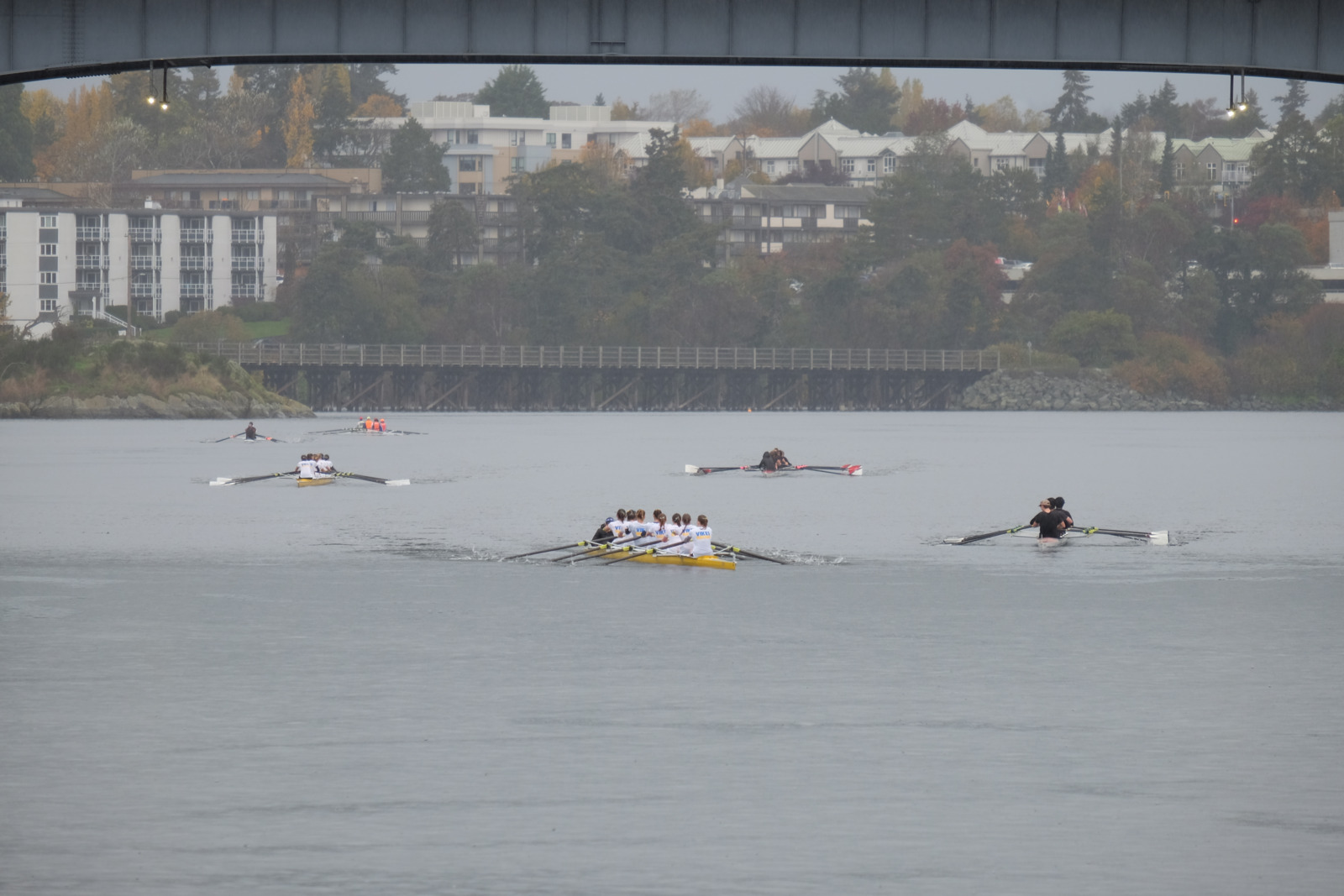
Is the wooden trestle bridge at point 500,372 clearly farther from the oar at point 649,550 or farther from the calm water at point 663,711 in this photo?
the oar at point 649,550

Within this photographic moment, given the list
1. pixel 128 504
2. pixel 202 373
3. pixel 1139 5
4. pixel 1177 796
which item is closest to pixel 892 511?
pixel 128 504

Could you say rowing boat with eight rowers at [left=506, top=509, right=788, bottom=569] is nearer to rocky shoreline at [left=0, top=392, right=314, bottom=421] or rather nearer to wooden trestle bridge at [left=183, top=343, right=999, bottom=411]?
rocky shoreline at [left=0, top=392, right=314, bottom=421]

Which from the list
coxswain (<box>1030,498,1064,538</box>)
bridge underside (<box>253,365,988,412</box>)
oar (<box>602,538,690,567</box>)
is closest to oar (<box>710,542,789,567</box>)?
oar (<box>602,538,690,567</box>)

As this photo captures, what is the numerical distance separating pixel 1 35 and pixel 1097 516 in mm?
46880

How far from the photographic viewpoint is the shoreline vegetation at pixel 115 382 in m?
160

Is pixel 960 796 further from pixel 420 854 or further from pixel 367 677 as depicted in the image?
pixel 367 677

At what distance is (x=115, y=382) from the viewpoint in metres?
162

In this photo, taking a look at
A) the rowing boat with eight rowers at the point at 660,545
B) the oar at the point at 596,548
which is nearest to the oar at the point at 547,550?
the rowing boat with eight rowers at the point at 660,545

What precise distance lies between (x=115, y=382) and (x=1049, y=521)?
11899 centimetres

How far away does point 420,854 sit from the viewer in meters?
21.2

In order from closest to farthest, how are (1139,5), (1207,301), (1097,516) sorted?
(1139,5)
(1097,516)
(1207,301)

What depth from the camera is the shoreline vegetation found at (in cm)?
16025

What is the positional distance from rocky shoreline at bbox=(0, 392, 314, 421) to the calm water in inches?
3831

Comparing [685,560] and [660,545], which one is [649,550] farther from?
[685,560]
